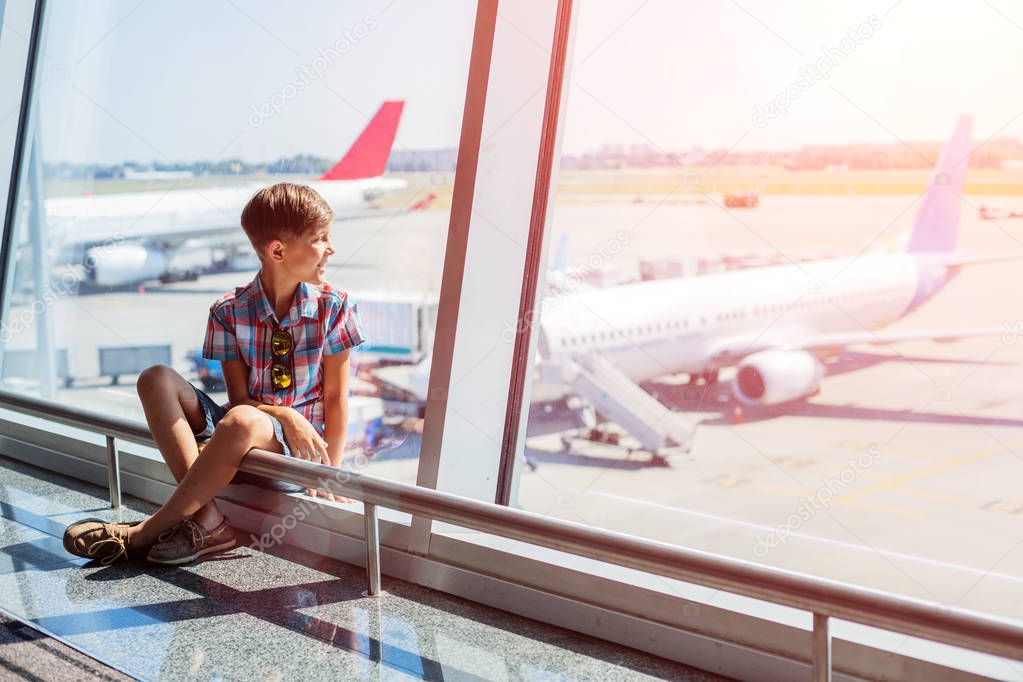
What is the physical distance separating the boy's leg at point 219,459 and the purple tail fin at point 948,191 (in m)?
1.78

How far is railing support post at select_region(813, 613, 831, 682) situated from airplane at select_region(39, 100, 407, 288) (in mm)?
2139

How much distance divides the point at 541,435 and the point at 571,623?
7.23 m

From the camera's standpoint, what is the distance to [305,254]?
221 cm

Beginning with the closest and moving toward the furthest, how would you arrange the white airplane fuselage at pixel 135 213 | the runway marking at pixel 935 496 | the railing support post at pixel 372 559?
1. the railing support post at pixel 372 559
2. the white airplane fuselage at pixel 135 213
3. the runway marking at pixel 935 496

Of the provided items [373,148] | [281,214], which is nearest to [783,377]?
[373,148]

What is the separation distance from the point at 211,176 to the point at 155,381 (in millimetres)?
1442

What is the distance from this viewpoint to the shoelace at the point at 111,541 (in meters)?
2.14

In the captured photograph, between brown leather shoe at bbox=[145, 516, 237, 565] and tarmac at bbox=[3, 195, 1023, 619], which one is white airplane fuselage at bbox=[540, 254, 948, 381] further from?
brown leather shoe at bbox=[145, 516, 237, 565]

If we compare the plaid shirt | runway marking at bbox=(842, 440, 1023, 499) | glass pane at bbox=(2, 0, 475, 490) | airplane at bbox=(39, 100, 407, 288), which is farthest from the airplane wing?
the plaid shirt

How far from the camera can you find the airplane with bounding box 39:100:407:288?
340cm

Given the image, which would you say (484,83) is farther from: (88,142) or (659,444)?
(659,444)

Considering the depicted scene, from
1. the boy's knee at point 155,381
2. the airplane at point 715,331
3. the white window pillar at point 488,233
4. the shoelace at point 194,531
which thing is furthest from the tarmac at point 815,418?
the boy's knee at point 155,381

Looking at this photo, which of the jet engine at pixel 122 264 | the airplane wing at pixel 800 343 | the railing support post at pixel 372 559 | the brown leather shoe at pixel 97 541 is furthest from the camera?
the airplane wing at pixel 800 343

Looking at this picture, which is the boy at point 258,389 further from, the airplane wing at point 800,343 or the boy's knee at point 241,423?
the airplane wing at point 800,343
